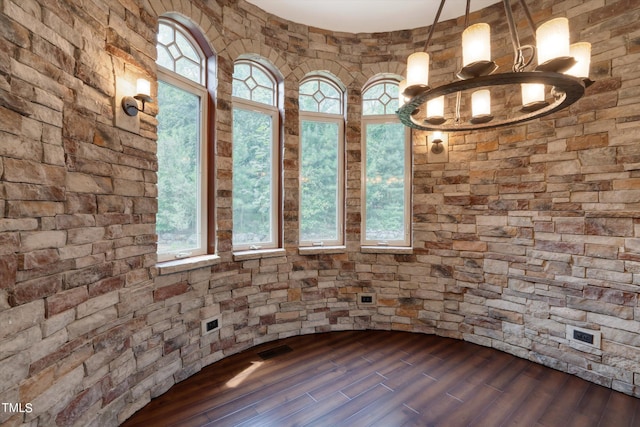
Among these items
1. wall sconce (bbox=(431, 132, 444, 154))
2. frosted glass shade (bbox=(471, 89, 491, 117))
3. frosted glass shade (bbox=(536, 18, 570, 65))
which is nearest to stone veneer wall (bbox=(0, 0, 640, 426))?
wall sconce (bbox=(431, 132, 444, 154))

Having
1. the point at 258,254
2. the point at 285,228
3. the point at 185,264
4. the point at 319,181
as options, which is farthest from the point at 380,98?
the point at 185,264

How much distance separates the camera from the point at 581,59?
152 cm

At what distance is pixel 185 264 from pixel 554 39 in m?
2.60

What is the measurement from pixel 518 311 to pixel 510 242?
66 cm

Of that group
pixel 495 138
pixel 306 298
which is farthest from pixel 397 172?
pixel 306 298

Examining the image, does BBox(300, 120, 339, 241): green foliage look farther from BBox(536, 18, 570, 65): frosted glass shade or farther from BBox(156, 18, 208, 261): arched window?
BBox(536, 18, 570, 65): frosted glass shade

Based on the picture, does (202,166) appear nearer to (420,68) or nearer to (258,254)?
(258,254)

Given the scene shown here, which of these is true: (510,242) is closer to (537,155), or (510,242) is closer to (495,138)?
(537,155)

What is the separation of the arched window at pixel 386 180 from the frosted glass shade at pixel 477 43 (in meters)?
2.06

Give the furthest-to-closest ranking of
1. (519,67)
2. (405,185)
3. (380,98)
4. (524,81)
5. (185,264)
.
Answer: (380,98), (405,185), (185,264), (519,67), (524,81)

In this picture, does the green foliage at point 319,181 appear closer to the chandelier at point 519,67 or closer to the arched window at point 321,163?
the arched window at point 321,163

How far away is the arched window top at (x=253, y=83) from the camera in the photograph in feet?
9.81

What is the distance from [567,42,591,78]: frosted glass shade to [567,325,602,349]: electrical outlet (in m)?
2.13

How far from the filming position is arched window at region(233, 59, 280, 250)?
2.96 meters
